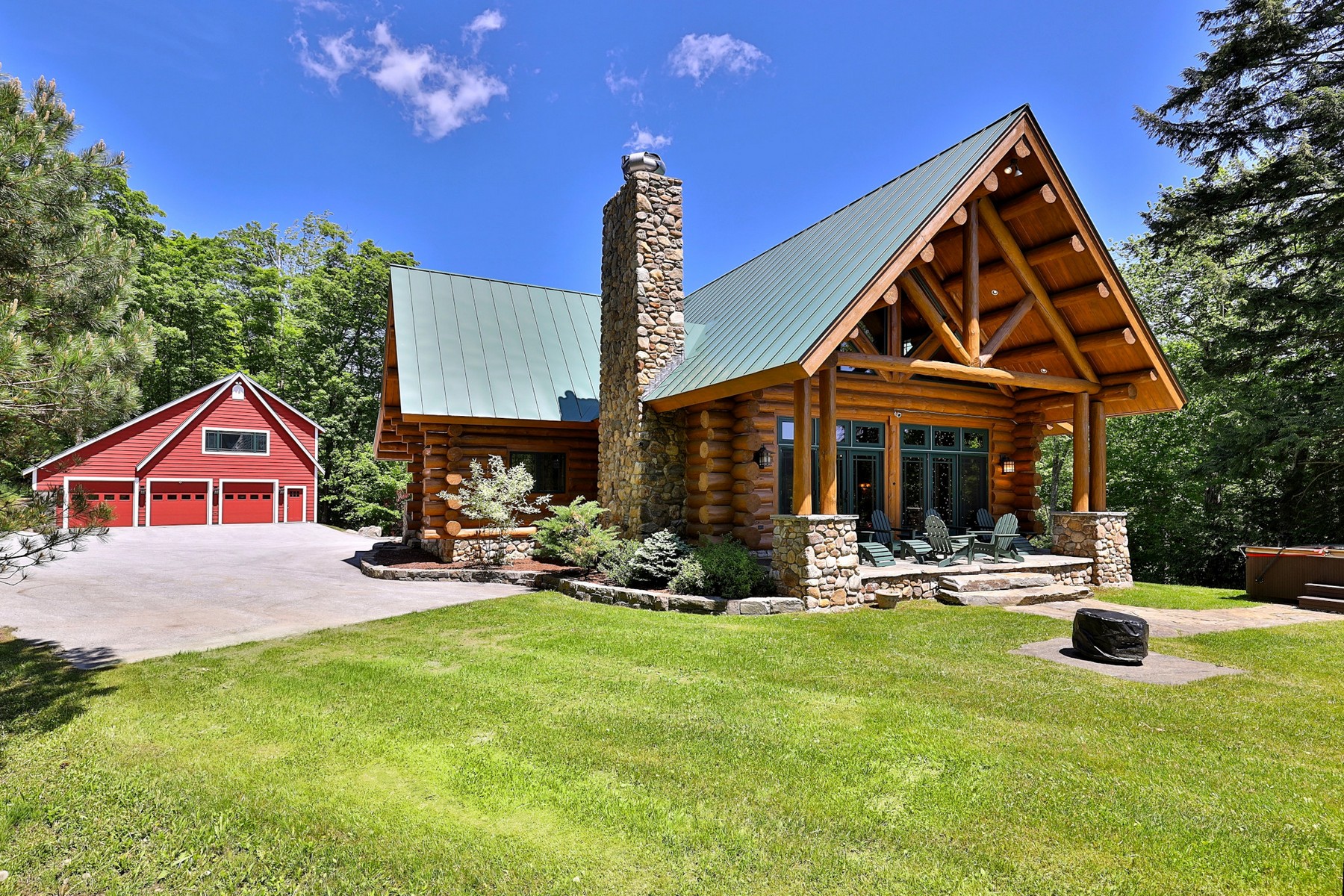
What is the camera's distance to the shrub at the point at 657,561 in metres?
11.1

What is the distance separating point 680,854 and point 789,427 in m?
10.3

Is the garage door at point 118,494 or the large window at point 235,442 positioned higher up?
the large window at point 235,442

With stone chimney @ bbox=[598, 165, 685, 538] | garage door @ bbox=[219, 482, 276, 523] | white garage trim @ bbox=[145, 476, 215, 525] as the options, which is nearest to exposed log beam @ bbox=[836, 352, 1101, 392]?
stone chimney @ bbox=[598, 165, 685, 538]

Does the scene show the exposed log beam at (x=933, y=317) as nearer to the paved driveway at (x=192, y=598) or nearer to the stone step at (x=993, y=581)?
the stone step at (x=993, y=581)

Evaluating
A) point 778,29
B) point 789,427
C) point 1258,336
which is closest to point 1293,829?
point 789,427

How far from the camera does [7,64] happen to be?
5.70 metres

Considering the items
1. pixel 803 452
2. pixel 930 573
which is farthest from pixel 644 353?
pixel 930 573

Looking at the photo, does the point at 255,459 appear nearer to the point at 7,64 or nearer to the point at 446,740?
the point at 7,64

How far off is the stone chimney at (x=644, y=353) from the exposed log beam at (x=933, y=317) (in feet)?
Result: 14.5

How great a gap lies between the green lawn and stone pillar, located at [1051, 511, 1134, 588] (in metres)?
5.47

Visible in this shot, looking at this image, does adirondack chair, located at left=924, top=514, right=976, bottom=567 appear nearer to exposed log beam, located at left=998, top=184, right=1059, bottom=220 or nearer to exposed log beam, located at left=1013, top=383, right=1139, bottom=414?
exposed log beam, located at left=1013, top=383, right=1139, bottom=414

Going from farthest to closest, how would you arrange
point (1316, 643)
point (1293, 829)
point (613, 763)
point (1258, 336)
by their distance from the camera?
point (1258, 336)
point (1316, 643)
point (613, 763)
point (1293, 829)

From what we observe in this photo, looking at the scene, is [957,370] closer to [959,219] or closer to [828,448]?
[959,219]

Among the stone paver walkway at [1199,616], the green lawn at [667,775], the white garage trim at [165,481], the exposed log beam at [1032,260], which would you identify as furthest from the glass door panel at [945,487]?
the white garage trim at [165,481]
